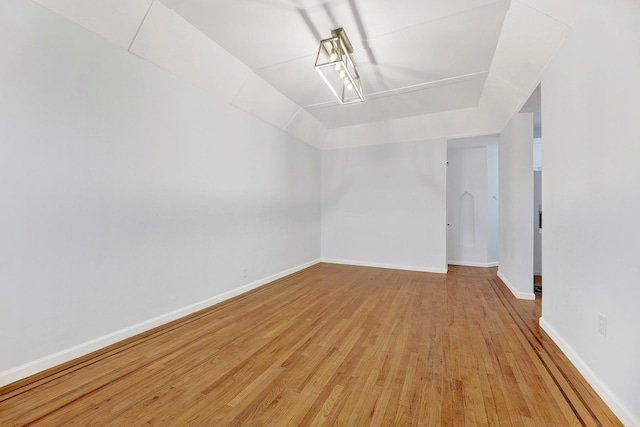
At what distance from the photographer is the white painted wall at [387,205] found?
17.0 ft

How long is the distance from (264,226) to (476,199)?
16.0ft

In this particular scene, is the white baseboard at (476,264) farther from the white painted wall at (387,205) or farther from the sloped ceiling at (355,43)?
the sloped ceiling at (355,43)

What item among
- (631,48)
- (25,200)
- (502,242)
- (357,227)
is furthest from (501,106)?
(25,200)

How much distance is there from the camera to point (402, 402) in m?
1.62

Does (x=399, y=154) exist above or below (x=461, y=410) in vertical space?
above

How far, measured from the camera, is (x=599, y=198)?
1.75 metres

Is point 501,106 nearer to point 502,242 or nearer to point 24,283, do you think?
point 502,242

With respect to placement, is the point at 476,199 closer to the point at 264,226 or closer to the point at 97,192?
the point at 264,226

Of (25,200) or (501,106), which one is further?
(501,106)

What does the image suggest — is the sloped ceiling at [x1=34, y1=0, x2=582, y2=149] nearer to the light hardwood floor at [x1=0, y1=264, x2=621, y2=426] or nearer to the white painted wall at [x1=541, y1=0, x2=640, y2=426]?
the white painted wall at [x1=541, y1=0, x2=640, y2=426]

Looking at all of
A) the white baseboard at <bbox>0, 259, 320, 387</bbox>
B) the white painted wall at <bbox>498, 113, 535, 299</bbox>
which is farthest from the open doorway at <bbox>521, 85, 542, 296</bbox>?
the white baseboard at <bbox>0, 259, 320, 387</bbox>

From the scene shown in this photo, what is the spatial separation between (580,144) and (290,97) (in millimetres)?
3740

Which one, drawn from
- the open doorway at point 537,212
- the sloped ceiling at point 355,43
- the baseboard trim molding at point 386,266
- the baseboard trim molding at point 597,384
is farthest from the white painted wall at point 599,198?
the baseboard trim molding at point 386,266

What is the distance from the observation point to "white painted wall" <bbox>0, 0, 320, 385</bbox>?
1811 mm
